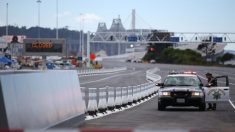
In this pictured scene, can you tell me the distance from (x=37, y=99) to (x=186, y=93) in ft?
56.6

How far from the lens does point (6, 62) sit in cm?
8144

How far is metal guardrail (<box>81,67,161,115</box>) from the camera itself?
83.7 ft


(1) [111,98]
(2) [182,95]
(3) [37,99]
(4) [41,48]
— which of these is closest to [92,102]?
(1) [111,98]

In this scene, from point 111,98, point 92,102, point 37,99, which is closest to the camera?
point 37,99

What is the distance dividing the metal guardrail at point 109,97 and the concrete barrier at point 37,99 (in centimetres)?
619

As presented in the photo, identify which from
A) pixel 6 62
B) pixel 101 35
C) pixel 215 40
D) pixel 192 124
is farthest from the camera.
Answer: pixel 101 35

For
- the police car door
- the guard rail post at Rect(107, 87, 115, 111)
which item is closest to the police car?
the police car door

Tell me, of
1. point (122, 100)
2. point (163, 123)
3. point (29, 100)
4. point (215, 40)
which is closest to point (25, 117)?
point (29, 100)

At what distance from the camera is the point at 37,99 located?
45.9 feet

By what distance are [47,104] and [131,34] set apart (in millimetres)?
131528

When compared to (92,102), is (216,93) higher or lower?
lower

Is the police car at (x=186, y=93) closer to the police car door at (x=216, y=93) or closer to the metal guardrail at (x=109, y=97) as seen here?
the police car door at (x=216, y=93)

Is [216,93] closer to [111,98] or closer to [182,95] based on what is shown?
[182,95]

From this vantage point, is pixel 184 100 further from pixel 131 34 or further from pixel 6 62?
pixel 131 34
